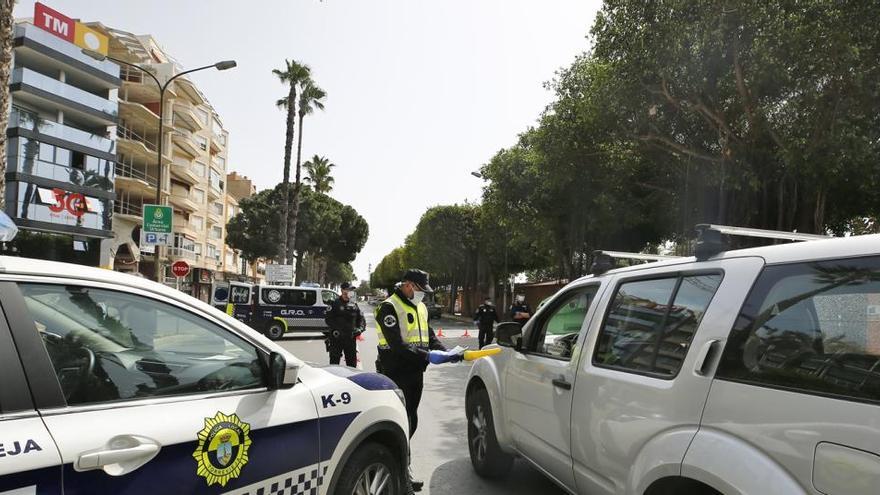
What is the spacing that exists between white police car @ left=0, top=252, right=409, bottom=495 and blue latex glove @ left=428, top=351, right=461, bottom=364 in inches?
56.6

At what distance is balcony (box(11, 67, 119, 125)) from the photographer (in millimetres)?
27203

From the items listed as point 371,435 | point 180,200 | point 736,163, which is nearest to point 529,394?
point 371,435

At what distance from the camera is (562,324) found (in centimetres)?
416

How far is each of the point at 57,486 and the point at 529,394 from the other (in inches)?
110

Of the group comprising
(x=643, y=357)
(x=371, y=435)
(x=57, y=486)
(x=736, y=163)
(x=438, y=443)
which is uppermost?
(x=736, y=163)

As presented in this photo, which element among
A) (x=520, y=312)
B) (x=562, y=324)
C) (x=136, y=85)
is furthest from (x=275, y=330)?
(x=136, y=85)

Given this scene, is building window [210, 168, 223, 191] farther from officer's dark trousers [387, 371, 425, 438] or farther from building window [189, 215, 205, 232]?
officer's dark trousers [387, 371, 425, 438]

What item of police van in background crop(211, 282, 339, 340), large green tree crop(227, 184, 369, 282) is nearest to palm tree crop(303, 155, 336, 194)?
large green tree crop(227, 184, 369, 282)

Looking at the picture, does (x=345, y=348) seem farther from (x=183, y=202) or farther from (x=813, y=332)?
(x=183, y=202)

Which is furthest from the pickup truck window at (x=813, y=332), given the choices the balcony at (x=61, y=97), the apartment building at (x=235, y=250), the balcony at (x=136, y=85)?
the apartment building at (x=235, y=250)

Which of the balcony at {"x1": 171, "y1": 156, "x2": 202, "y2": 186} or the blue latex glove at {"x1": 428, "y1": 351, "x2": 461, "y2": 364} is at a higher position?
the balcony at {"x1": 171, "y1": 156, "x2": 202, "y2": 186}

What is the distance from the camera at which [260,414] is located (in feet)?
8.07

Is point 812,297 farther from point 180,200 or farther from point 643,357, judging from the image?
point 180,200

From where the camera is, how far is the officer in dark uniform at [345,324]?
9508 millimetres
